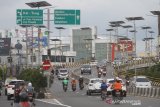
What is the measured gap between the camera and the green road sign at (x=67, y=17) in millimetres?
49562

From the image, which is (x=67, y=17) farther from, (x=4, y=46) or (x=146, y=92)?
(x=4, y=46)

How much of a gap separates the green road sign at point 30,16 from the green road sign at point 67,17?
1.69 metres

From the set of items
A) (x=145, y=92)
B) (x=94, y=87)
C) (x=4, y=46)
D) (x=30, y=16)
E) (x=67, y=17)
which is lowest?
(x=145, y=92)

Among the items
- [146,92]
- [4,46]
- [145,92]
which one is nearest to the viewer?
[146,92]

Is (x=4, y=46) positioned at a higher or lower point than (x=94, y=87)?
higher

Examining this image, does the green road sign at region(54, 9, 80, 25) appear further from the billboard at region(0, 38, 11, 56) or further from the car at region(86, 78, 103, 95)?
the billboard at region(0, 38, 11, 56)

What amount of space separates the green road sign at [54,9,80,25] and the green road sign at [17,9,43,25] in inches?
66.4

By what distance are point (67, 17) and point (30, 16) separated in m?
3.67

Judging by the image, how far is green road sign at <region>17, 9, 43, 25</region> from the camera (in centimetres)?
5088

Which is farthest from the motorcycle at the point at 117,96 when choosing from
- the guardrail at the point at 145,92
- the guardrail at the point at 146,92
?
the guardrail at the point at 145,92

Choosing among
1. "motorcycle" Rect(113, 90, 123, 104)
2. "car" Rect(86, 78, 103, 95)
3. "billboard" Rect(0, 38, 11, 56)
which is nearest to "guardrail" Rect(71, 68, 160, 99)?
"car" Rect(86, 78, 103, 95)

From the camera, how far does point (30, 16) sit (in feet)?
168

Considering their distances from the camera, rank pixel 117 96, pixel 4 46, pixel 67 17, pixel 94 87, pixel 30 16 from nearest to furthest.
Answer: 1. pixel 117 96
2. pixel 94 87
3. pixel 67 17
4. pixel 30 16
5. pixel 4 46

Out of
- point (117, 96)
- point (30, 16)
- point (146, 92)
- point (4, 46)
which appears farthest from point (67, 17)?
point (4, 46)
